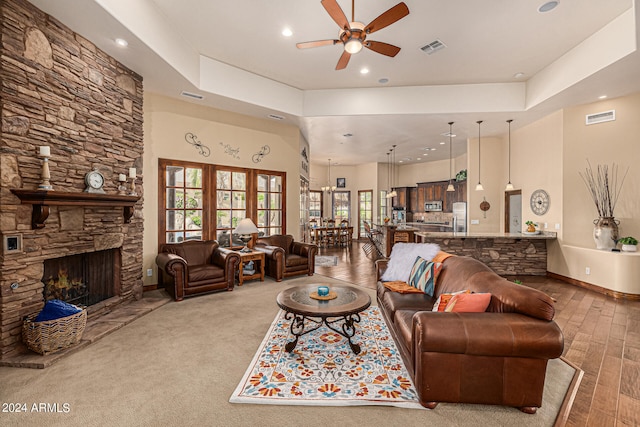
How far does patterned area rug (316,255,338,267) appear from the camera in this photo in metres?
7.38

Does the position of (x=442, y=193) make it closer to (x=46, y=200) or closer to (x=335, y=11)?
(x=335, y=11)

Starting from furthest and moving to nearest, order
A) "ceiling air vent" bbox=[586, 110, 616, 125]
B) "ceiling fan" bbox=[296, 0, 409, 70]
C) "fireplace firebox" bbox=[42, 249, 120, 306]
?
"ceiling air vent" bbox=[586, 110, 616, 125]
"fireplace firebox" bbox=[42, 249, 120, 306]
"ceiling fan" bbox=[296, 0, 409, 70]

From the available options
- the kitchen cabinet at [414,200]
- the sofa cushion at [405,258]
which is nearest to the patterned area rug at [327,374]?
the sofa cushion at [405,258]

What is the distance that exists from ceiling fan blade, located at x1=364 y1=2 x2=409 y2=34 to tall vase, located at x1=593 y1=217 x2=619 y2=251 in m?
5.07

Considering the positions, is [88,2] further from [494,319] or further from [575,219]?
[575,219]

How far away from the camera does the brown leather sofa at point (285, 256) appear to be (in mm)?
5680

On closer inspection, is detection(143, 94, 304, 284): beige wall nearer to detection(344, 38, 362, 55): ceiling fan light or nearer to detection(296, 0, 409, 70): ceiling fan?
detection(296, 0, 409, 70): ceiling fan

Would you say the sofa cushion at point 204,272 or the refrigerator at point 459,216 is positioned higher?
the refrigerator at point 459,216

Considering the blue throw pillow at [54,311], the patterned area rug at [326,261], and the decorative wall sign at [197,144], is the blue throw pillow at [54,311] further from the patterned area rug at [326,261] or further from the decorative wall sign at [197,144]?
the patterned area rug at [326,261]

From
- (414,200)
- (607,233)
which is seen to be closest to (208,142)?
(607,233)

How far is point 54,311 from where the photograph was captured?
2885 mm

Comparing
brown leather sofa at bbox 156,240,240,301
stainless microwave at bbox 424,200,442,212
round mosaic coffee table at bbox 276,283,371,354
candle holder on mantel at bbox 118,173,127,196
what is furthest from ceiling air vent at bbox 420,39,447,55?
stainless microwave at bbox 424,200,442,212

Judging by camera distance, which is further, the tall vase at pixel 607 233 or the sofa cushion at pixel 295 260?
the sofa cushion at pixel 295 260

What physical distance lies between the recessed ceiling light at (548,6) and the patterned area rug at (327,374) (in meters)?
4.26
